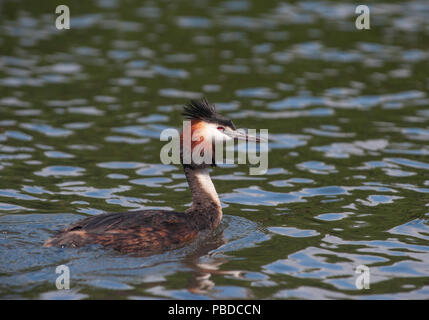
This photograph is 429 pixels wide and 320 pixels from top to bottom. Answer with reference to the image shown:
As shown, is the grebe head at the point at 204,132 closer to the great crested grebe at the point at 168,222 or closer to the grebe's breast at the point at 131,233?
the great crested grebe at the point at 168,222

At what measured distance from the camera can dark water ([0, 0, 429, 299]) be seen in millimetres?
8914

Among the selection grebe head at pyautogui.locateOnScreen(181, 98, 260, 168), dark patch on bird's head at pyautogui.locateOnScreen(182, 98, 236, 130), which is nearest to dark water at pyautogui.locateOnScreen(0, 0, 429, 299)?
grebe head at pyautogui.locateOnScreen(181, 98, 260, 168)

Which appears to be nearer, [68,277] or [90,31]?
[68,277]

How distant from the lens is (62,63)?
62.6 feet

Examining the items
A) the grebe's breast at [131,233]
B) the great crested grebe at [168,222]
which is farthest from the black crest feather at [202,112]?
the grebe's breast at [131,233]

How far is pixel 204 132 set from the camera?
10547 mm

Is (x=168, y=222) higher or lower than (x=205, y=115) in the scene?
lower

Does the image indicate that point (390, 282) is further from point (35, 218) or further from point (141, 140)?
point (141, 140)

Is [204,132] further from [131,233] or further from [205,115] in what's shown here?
[131,233]

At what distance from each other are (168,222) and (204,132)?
1.51 metres

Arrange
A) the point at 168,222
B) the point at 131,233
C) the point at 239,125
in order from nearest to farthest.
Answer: the point at 131,233 < the point at 168,222 < the point at 239,125

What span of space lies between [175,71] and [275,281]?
1085cm

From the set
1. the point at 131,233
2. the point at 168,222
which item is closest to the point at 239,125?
the point at 168,222

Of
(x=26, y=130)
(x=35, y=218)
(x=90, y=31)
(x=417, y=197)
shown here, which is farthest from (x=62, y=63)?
(x=417, y=197)
